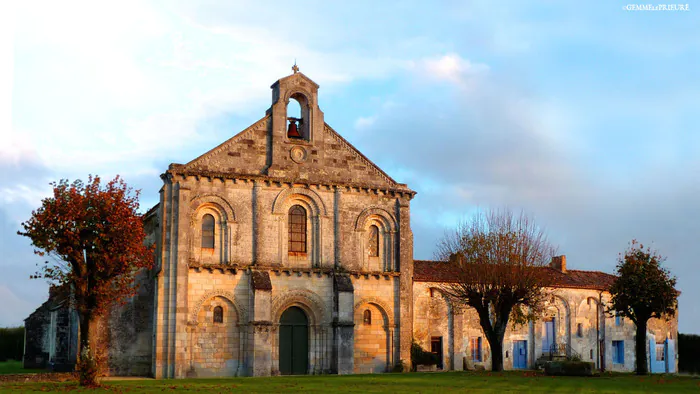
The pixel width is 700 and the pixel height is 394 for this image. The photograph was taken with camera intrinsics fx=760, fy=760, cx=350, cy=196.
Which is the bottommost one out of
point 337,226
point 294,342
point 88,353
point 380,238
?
point 294,342

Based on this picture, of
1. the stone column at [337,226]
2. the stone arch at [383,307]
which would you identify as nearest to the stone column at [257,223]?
the stone column at [337,226]

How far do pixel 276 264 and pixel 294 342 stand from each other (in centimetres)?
372

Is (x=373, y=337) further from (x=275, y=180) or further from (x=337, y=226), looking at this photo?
(x=275, y=180)

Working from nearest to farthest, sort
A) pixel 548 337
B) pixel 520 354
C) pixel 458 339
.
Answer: pixel 458 339
pixel 520 354
pixel 548 337

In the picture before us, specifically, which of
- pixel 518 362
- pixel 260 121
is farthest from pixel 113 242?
pixel 518 362

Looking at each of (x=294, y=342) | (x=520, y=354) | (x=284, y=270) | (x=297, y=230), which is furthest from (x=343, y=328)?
(x=520, y=354)

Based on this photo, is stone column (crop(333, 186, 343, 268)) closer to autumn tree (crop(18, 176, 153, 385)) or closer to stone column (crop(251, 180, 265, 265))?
stone column (crop(251, 180, 265, 265))

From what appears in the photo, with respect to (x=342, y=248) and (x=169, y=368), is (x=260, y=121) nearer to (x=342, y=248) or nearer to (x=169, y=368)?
(x=342, y=248)

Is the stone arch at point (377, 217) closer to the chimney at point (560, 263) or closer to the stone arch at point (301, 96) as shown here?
the stone arch at point (301, 96)

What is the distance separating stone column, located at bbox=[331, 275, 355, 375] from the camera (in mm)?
35281

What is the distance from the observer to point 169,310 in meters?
A: 32.8

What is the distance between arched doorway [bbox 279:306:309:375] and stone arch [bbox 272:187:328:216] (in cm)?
465

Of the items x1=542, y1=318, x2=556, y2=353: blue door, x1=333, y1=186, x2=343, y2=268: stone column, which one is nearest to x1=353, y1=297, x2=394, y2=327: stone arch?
x1=333, y1=186, x2=343, y2=268: stone column

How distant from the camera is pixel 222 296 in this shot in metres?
33.9
